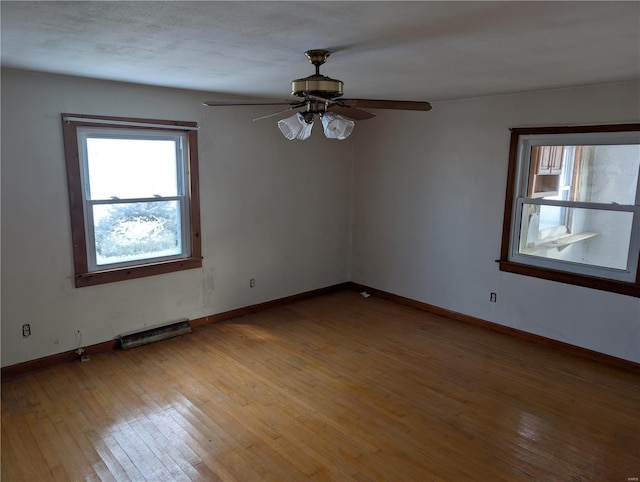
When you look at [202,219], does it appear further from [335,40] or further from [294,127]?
[335,40]

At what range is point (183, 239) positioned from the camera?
4457mm

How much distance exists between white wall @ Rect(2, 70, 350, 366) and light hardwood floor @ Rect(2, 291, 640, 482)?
42 cm

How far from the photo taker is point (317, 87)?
236 cm

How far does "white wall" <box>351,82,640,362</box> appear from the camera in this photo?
12.6 ft

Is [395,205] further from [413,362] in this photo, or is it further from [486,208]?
[413,362]

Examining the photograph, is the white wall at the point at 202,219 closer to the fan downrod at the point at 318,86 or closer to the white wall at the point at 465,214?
the white wall at the point at 465,214

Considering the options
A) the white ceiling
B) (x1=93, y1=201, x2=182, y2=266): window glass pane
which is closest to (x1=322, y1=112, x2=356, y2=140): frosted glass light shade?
the white ceiling

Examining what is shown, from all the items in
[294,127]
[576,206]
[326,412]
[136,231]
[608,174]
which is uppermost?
[294,127]

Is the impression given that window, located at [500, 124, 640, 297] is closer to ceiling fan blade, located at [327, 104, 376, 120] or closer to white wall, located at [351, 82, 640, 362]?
white wall, located at [351, 82, 640, 362]

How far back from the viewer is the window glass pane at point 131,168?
380 cm

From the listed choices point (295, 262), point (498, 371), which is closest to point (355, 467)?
point (498, 371)

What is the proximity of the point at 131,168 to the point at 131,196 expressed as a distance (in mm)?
254

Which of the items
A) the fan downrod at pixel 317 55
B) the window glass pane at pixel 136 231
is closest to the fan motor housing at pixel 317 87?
the fan downrod at pixel 317 55

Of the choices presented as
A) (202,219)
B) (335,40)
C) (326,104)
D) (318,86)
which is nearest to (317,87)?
(318,86)
